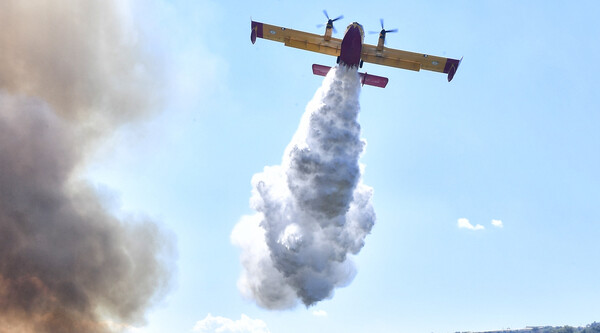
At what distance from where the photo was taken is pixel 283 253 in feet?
114

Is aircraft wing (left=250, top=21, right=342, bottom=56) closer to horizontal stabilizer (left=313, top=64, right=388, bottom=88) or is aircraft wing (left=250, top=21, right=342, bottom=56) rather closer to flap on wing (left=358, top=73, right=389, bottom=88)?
horizontal stabilizer (left=313, top=64, right=388, bottom=88)

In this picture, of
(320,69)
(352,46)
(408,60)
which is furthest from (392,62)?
(320,69)

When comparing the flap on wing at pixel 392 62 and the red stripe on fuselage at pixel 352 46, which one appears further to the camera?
the flap on wing at pixel 392 62

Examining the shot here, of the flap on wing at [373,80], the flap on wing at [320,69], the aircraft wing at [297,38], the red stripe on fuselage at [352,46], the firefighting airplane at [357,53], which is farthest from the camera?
the flap on wing at [320,69]

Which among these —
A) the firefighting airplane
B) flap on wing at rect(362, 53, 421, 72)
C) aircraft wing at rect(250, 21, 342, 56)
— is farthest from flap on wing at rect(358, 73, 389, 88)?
aircraft wing at rect(250, 21, 342, 56)

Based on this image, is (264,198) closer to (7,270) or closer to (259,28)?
(259,28)

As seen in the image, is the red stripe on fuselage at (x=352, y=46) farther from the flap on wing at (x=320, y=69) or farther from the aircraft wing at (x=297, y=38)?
the flap on wing at (x=320, y=69)

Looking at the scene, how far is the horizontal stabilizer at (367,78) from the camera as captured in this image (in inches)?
1374

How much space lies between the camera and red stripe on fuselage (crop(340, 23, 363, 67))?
102 feet

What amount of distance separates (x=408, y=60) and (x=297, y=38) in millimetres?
8177

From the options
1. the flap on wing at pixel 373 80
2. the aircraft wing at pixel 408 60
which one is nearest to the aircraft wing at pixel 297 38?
the aircraft wing at pixel 408 60

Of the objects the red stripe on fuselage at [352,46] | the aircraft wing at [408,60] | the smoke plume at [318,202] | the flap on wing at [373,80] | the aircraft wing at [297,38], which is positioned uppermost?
the aircraft wing at [297,38]

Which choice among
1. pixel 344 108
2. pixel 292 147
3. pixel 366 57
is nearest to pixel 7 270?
pixel 292 147

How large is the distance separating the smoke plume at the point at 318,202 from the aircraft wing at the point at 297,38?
1.70 meters
